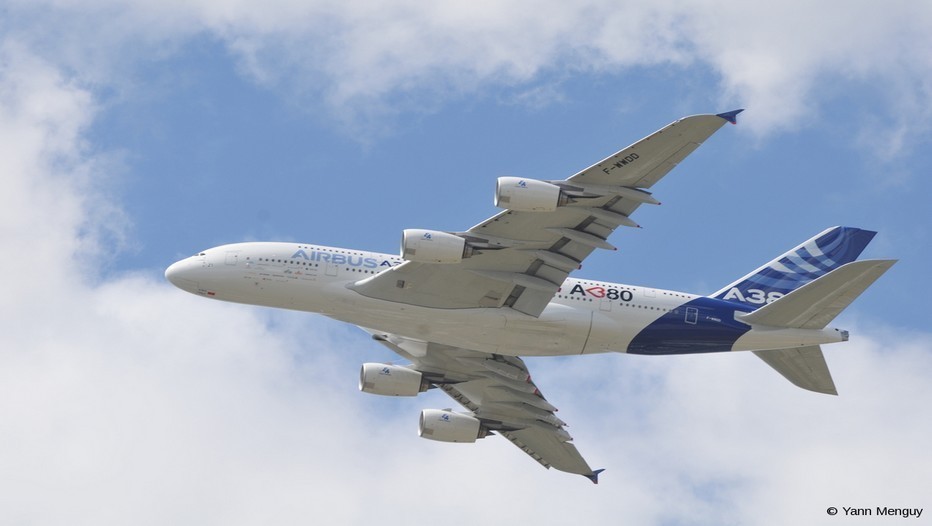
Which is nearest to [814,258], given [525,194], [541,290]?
[541,290]

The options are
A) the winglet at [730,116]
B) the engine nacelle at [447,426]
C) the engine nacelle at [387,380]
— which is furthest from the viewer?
the engine nacelle at [447,426]

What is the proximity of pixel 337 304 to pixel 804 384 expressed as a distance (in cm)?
2039

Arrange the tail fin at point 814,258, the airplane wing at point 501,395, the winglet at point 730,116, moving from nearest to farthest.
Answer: the winglet at point 730,116
the tail fin at point 814,258
the airplane wing at point 501,395

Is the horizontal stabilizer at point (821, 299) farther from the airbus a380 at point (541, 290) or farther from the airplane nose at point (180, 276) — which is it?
the airplane nose at point (180, 276)

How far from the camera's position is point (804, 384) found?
55.8 metres

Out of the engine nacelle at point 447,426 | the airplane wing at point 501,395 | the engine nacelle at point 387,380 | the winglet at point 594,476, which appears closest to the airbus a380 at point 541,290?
the airplane wing at point 501,395

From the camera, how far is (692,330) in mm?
54062

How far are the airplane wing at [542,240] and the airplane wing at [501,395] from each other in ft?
22.7

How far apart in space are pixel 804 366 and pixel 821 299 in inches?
208

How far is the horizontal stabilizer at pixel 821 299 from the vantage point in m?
48.7

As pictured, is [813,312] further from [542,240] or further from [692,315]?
[542,240]

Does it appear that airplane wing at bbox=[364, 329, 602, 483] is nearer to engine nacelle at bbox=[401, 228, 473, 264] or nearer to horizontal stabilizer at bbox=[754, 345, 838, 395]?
engine nacelle at bbox=[401, 228, 473, 264]

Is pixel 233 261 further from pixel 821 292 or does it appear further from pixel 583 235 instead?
pixel 821 292

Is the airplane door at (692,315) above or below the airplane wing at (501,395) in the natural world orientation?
above
